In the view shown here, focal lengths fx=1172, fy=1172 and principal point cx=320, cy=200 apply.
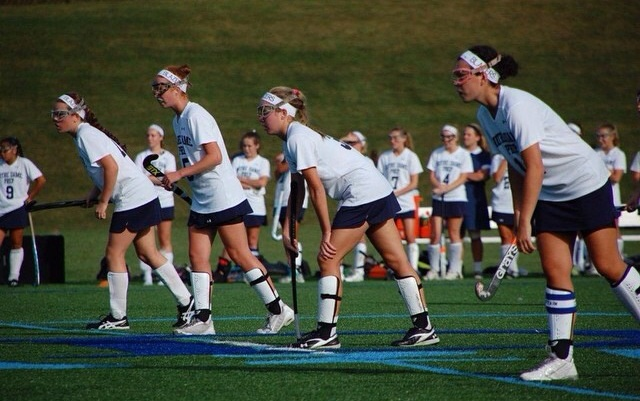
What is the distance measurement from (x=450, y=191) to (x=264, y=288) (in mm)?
8723

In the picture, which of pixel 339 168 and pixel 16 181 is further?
pixel 16 181

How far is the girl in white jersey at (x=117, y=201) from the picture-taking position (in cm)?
951

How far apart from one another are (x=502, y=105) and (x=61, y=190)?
28874 millimetres

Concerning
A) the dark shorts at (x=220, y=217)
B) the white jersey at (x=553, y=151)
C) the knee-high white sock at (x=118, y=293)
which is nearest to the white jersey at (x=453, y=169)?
the knee-high white sock at (x=118, y=293)

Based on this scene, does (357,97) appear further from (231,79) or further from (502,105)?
(502,105)

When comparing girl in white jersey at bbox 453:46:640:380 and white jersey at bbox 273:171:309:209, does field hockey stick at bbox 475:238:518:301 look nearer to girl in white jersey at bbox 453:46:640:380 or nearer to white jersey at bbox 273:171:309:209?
girl in white jersey at bbox 453:46:640:380

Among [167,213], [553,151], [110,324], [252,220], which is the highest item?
[553,151]

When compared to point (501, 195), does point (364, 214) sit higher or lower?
higher

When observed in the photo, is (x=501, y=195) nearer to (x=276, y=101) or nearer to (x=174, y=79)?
(x=174, y=79)

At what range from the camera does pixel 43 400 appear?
567 cm

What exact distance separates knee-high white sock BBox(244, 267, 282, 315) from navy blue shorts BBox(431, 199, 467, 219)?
28.3 feet

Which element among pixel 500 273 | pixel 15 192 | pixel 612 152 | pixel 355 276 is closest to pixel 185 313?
pixel 500 273

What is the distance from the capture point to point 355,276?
17625 mm

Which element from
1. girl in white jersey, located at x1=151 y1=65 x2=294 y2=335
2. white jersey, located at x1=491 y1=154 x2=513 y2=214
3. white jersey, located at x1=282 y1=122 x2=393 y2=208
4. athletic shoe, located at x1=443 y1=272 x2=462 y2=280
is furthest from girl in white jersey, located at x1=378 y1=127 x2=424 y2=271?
white jersey, located at x1=282 y1=122 x2=393 y2=208
